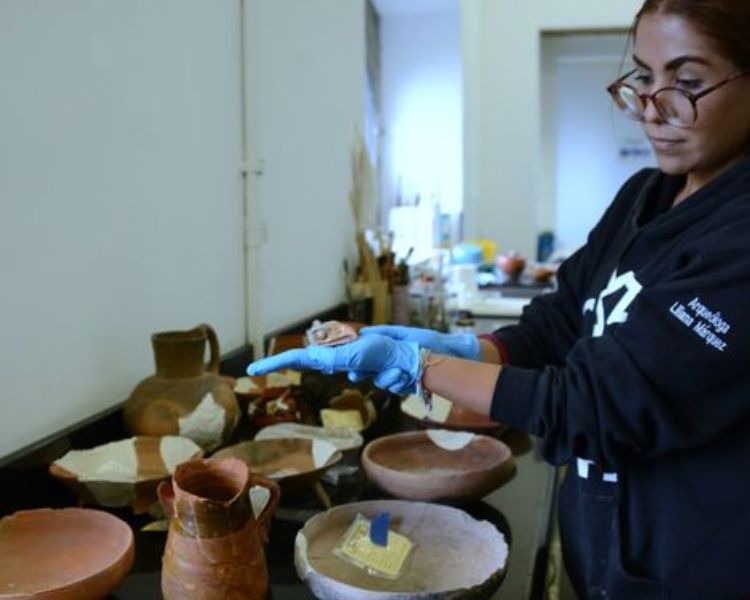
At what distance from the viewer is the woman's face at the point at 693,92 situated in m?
0.83

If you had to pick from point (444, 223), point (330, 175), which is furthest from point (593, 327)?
point (444, 223)

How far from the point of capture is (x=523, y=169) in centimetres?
430

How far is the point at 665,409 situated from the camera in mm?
754

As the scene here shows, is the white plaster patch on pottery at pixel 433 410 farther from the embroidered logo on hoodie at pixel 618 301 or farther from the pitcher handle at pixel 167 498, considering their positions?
the pitcher handle at pixel 167 498

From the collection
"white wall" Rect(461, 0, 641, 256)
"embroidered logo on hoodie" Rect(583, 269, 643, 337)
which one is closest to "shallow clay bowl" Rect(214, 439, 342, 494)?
"embroidered logo on hoodie" Rect(583, 269, 643, 337)

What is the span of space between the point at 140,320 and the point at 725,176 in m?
0.93

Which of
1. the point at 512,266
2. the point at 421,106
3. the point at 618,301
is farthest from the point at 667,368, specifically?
the point at 421,106

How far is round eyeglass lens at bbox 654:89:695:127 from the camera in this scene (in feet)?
2.80

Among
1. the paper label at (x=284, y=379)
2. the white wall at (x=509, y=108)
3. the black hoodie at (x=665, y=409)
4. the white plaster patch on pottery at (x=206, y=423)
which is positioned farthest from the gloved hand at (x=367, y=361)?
the white wall at (x=509, y=108)

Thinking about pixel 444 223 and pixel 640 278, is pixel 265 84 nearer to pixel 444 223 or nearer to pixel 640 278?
pixel 640 278

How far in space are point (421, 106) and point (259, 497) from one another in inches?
170

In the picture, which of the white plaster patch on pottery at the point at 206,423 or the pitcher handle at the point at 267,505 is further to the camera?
the white plaster patch on pottery at the point at 206,423

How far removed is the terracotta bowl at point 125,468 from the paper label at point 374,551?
0.80 ft

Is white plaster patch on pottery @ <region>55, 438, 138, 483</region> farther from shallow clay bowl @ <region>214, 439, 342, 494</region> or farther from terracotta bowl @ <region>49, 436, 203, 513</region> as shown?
shallow clay bowl @ <region>214, 439, 342, 494</region>
